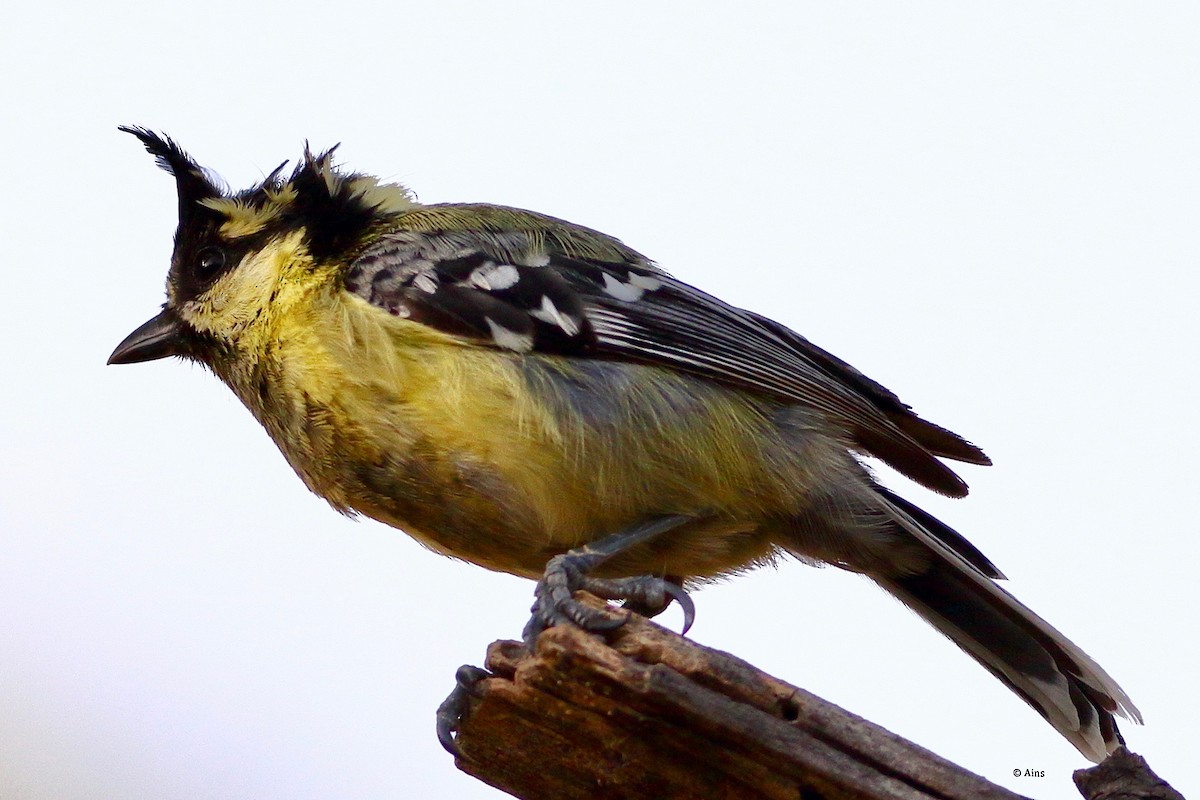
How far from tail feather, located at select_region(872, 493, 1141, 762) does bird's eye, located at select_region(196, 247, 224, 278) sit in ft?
7.86

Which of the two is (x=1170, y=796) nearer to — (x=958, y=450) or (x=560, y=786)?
(x=560, y=786)

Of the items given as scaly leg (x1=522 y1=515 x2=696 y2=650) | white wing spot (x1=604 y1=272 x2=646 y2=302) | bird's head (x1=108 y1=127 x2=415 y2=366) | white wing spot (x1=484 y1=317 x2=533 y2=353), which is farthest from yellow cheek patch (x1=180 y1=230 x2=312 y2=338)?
scaly leg (x1=522 y1=515 x2=696 y2=650)

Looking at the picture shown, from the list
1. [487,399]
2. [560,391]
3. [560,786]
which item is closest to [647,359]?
[560,391]

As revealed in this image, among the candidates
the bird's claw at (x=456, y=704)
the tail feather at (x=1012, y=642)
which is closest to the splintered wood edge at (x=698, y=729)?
the bird's claw at (x=456, y=704)

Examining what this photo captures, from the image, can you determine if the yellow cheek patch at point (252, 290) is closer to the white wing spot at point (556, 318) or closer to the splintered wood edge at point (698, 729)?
the white wing spot at point (556, 318)

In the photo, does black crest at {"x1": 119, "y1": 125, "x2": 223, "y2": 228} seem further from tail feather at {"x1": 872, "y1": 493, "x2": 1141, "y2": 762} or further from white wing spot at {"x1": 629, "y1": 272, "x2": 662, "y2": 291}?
tail feather at {"x1": 872, "y1": 493, "x2": 1141, "y2": 762}

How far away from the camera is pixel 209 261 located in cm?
430

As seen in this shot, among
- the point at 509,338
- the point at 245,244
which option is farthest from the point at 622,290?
the point at 245,244

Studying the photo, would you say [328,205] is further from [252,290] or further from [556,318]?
[556,318]

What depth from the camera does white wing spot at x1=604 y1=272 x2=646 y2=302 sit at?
4035 millimetres

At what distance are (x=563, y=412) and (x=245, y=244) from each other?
1.44 metres

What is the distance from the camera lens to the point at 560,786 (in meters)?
2.72

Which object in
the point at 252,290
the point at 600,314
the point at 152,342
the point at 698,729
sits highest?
the point at 600,314

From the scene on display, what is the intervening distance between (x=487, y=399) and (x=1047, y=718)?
1989 millimetres
